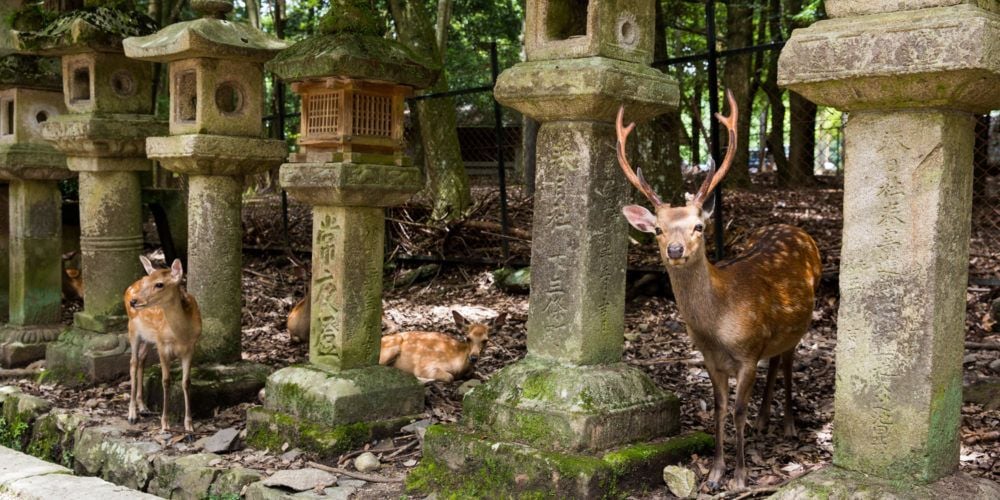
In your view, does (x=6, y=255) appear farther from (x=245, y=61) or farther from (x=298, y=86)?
(x=298, y=86)

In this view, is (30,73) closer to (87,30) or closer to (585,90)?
(87,30)

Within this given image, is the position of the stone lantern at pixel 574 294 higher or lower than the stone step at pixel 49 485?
higher

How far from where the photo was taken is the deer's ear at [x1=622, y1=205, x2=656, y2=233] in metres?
4.17

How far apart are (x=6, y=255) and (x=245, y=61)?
12.5 feet

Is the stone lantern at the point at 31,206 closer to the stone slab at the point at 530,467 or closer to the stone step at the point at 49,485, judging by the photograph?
the stone step at the point at 49,485

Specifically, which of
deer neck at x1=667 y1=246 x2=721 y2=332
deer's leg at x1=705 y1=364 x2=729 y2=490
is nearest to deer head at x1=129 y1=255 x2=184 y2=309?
deer neck at x1=667 y1=246 x2=721 y2=332

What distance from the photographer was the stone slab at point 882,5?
3191 millimetres

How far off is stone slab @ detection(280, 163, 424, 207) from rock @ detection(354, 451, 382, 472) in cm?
139

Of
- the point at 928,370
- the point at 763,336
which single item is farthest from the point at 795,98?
the point at 928,370

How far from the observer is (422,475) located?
4.64 metres

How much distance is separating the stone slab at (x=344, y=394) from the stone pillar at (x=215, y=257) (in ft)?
3.18

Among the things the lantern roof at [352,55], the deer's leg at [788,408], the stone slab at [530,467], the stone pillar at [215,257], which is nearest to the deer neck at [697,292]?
the stone slab at [530,467]

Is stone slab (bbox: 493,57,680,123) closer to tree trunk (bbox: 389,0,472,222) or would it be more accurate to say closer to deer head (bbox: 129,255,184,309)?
deer head (bbox: 129,255,184,309)

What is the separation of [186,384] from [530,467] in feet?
8.91
